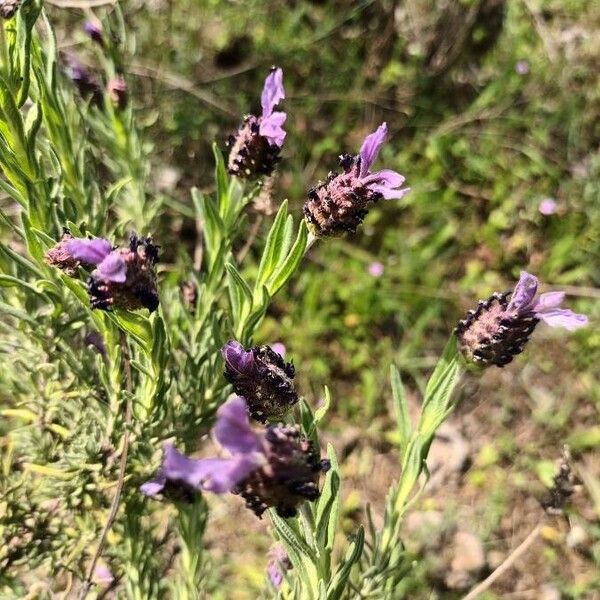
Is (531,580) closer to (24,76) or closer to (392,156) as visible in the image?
(392,156)

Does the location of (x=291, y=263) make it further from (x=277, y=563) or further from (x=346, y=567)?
(x=277, y=563)

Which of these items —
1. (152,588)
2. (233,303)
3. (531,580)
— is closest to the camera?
(233,303)

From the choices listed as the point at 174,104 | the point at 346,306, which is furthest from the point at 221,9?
the point at 346,306

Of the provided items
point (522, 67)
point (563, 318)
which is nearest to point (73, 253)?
point (563, 318)

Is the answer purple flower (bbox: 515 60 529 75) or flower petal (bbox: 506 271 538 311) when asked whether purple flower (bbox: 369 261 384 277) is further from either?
flower petal (bbox: 506 271 538 311)

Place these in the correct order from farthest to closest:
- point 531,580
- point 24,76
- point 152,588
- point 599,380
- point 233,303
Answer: point 599,380 < point 531,580 < point 152,588 < point 233,303 < point 24,76

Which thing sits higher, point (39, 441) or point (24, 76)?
point (24, 76)
